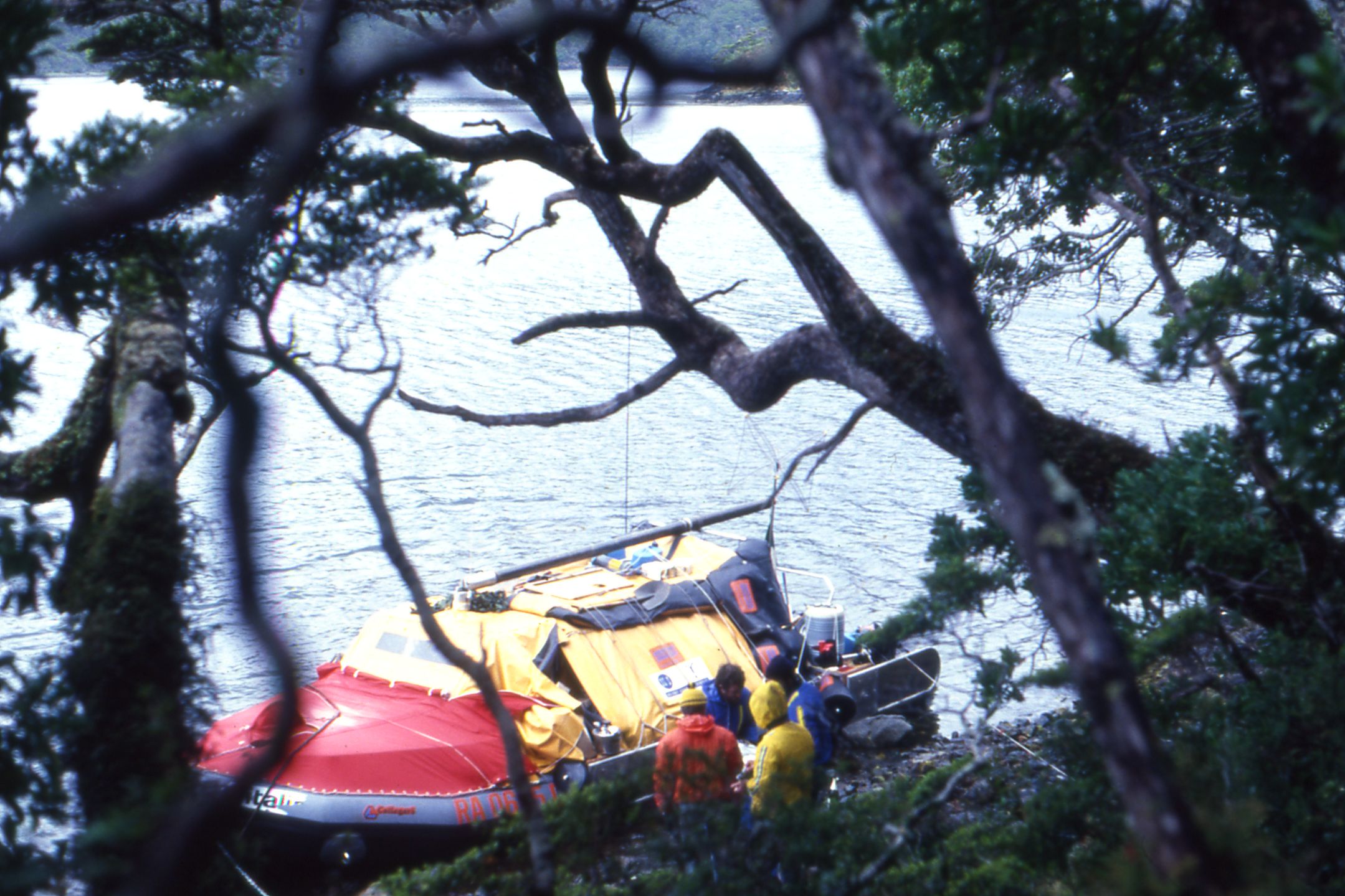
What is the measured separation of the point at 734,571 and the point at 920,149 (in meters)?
11.0

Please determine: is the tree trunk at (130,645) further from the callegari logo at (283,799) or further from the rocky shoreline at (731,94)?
the callegari logo at (283,799)

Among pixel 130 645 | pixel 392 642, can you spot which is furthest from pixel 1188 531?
pixel 392 642

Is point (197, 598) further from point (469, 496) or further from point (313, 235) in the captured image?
point (469, 496)

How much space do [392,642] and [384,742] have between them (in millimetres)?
1660

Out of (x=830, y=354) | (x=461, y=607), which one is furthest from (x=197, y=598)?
(x=461, y=607)

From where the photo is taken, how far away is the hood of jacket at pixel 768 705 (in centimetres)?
622

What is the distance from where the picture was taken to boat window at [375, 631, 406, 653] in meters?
11.4

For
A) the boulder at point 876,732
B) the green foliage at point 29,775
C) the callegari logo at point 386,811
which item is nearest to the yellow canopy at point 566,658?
the callegari logo at point 386,811

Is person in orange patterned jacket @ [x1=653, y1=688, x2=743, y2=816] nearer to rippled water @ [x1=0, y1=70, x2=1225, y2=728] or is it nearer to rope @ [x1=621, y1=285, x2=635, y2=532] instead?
rippled water @ [x1=0, y1=70, x2=1225, y2=728]

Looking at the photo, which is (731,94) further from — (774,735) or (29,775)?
(29,775)

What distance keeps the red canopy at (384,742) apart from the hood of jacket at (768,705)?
4.09 metres

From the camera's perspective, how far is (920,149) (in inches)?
85.1

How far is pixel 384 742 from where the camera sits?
393 inches

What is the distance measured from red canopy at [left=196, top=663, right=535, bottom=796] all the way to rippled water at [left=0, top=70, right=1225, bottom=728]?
395 centimetres
